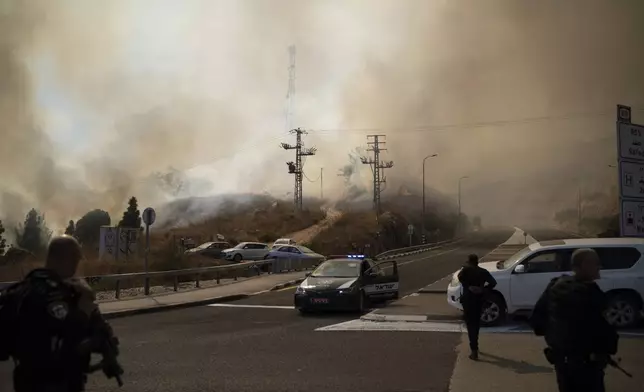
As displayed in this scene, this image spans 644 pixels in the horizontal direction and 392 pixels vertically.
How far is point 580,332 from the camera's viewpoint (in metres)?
3.82

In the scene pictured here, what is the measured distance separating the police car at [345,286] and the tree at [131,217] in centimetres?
4902

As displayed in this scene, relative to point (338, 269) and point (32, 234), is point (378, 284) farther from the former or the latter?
point (32, 234)

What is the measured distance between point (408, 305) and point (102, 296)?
9.37 m

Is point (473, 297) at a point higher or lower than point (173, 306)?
higher

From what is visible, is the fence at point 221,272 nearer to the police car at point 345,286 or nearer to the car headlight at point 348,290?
the police car at point 345,286

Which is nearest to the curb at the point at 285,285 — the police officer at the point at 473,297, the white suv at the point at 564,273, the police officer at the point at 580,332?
the white suv at the point at 564,273

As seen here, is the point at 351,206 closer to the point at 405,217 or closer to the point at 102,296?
the point at 405,217

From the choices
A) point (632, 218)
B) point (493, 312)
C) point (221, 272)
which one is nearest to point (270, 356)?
point (493, 312)

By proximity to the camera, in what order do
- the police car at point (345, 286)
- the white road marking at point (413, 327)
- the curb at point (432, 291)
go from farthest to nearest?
the curb at point (432, 291)
the police car at point (345, 286)
the white road marking at point (413, 327)

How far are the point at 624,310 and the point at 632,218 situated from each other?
169 centimetres

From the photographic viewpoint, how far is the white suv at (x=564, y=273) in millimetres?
10969

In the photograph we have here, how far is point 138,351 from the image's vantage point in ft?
29.6

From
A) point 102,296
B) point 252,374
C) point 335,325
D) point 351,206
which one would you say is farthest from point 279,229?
point 252,374

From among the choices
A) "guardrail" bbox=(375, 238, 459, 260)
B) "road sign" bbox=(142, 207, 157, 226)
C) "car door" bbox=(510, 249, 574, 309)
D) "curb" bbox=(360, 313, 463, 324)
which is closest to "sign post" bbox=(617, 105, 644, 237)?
"car door" bbox=(510, 249, 574, 309)
